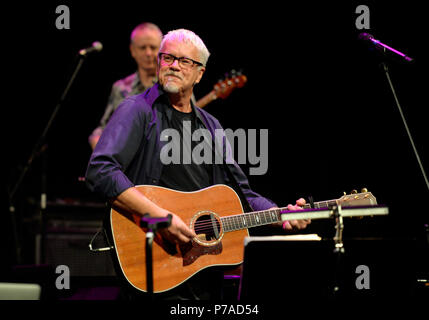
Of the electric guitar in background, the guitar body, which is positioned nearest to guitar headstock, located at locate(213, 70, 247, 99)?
the electric guitar in background

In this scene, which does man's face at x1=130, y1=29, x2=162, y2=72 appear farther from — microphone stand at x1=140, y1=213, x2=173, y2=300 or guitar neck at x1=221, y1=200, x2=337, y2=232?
microphone stand at x1=140, y1=213, x2=173, y2=300

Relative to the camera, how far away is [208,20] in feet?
19.4

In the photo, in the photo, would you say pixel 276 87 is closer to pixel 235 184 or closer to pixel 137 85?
pixel 137 85

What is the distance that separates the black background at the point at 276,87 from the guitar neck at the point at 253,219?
4.31 feet

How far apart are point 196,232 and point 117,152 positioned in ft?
2.38

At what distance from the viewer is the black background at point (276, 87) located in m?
4.99

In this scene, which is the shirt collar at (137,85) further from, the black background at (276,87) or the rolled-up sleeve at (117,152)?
the rolled-up sleeve at (117,152)

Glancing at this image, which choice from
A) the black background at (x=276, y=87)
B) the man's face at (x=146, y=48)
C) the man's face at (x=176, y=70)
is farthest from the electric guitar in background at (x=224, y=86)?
the man's face at (x=176, y=70)

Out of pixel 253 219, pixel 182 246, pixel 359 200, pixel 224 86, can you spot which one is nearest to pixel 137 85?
pixel 224 86

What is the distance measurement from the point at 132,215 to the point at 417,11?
4118 mm

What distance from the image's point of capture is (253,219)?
3.11 m

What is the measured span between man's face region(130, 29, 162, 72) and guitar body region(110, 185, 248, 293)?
209 cm

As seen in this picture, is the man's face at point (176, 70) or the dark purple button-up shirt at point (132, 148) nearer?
the dark purple button-up shirt at point (132, 148)
